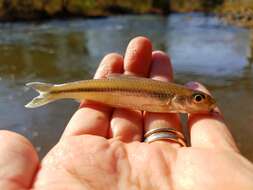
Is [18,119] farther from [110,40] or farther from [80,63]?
[110,40]

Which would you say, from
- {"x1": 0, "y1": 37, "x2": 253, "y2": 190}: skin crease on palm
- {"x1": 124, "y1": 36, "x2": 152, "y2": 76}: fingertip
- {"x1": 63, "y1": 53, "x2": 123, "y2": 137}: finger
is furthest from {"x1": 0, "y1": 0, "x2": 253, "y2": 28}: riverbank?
{"x1": 0, "y1": 37, "x2": 253, "y2": 190}: skin crease on palm

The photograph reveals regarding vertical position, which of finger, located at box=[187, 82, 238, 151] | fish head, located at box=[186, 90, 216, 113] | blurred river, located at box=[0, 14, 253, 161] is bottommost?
blurred river, located at box=[0, 14, 253, 161]

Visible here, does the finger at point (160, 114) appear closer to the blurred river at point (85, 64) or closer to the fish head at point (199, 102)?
the fish head at point (199, 102)

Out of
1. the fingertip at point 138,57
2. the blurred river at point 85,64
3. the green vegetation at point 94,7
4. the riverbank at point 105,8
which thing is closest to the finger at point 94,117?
the fingertip at point 138,57

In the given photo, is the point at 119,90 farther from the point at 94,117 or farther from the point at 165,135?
the point at 165,135

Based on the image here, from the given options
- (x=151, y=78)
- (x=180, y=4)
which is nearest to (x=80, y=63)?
(x=151, y=78)

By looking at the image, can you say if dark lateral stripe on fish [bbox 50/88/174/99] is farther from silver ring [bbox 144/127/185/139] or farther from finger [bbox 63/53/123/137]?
silver ring [bbox 144/127/185/139]

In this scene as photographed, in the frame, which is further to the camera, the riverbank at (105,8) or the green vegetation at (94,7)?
the green vegetation at (94,7)
